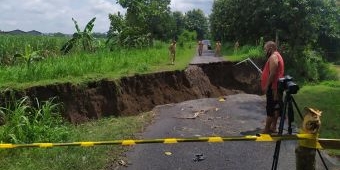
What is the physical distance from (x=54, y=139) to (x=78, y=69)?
5820mm

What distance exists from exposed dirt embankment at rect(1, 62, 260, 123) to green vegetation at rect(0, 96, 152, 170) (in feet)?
4.89

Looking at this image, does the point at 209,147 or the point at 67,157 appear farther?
the point at 209,147

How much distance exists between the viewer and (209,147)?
8.60 metres

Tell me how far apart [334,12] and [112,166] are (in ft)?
79.6

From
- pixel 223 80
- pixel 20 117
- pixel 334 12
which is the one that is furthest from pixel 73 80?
pixel 334 12

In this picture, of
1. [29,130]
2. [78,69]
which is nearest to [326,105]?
[78,69]

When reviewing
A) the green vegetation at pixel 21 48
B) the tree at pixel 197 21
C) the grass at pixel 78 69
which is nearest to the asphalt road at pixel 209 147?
the grass at pixel 78 69

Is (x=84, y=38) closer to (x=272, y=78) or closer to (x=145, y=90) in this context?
(x=145, y=90)

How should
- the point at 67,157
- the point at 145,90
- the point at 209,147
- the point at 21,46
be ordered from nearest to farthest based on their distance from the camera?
the point at 67,157
the point at 209,147
the point at 145,90
the point at 21,46

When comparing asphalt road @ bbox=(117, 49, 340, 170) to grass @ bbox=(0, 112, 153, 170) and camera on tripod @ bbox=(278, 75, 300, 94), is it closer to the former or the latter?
grass @ bbox=(0, 112, 153, 170)

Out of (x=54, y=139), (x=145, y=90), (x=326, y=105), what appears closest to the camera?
(x=54, y=139)

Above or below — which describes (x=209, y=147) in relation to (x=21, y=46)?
below

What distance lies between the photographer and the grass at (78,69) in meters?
13.1

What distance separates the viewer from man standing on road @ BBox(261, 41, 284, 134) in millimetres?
8711
